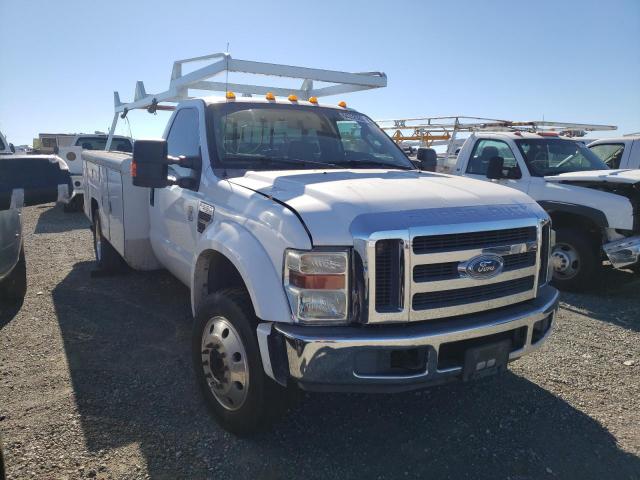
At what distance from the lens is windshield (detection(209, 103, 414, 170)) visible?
3.65 meters

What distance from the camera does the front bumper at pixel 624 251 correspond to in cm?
533

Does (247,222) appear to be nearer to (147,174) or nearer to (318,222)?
(318,222)

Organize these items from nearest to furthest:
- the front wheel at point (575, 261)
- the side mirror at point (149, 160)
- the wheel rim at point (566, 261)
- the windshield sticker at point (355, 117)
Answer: the side mirror at point (149, 160) < the windshield sticker at point (355, 117) < the front wheel at point (575, 261) < the wheel rim at point (566, 261)

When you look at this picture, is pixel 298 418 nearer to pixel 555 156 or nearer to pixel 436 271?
pixel 436 271

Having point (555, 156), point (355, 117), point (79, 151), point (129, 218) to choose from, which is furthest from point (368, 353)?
point (79, 151)

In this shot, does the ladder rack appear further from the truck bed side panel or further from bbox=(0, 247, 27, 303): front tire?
bbox=(0, 247, 27, 303): front tire

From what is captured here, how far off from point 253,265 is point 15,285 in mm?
3583

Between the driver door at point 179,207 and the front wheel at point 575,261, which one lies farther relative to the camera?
the front wheel at point 575,261

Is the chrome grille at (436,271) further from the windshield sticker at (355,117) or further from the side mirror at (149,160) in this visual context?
the windshield sticker at (355,117)

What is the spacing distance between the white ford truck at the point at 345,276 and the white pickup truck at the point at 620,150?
6489mm

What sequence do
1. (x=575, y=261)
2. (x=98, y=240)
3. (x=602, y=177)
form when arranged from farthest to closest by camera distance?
(x=98, y=240), (x=575, y=261), (x=602, y=177)

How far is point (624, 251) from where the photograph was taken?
5.41m

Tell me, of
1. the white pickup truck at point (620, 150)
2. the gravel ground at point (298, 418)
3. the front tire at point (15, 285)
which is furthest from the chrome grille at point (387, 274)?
the white pickup truck at point (620, 150)

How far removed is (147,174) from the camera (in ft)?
10.6
